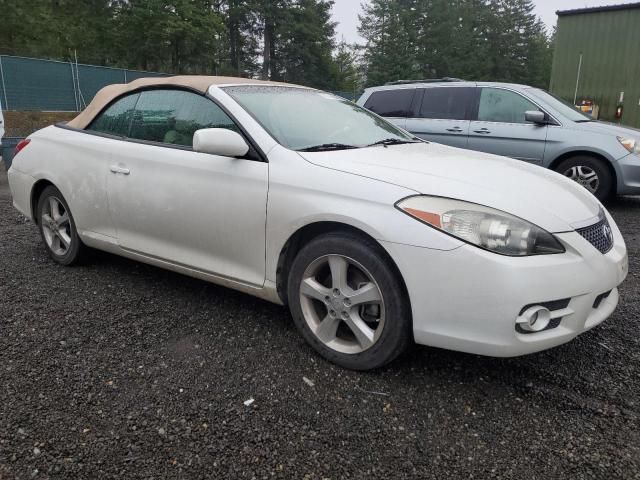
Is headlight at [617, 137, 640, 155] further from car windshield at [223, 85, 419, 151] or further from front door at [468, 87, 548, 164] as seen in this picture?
car windshield at [223, 85, 419, 151]

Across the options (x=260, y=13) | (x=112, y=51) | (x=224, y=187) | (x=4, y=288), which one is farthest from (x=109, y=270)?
(x=260, y=13)

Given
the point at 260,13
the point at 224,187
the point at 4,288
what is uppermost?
the point at 260,13

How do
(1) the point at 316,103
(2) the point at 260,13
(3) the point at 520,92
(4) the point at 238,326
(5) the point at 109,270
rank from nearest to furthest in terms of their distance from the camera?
(4) the point at 238,326, (1) the point at 316,103, (5) the point at 109,270, (3) the point at 520,92, (2) the point at 260,13

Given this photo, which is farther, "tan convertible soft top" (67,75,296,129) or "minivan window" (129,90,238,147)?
"tan convertible soft top" (67,75,296,129)

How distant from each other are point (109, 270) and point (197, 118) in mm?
1606

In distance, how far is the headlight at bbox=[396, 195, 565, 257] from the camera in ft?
Result: 6.87

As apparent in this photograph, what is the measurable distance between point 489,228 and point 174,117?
2.15m

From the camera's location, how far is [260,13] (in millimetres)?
40688

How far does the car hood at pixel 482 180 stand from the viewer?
7.29 ft

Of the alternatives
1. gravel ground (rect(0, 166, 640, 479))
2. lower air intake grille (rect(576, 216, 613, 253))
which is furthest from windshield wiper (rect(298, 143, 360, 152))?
lower air intake grille (rect(576, 216, 613, 253))

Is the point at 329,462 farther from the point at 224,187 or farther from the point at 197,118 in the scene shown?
the point at 197,118

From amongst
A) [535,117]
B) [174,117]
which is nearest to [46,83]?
[535,117]

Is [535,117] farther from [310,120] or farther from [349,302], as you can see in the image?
[349,302]

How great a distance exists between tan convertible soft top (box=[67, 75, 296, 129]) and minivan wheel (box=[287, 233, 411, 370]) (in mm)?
1379
